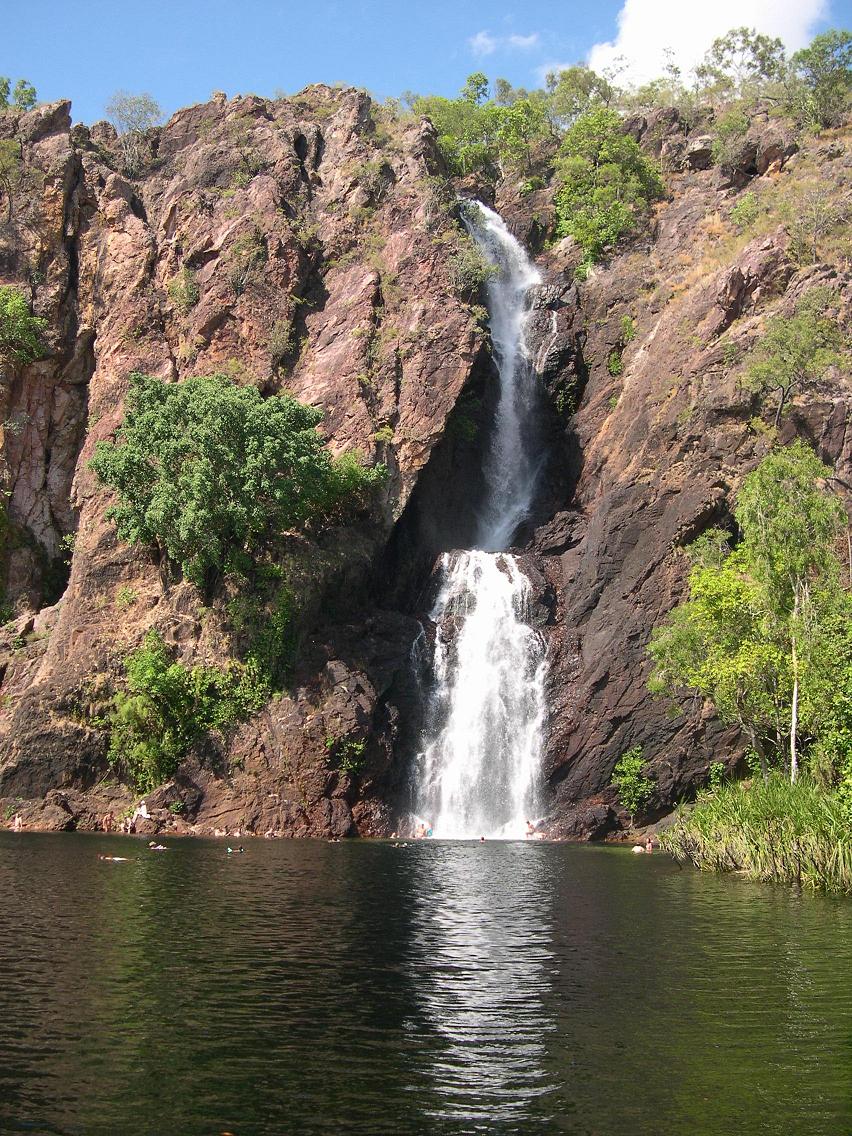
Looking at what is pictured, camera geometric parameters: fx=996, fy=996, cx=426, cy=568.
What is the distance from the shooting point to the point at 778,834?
26.4 meters

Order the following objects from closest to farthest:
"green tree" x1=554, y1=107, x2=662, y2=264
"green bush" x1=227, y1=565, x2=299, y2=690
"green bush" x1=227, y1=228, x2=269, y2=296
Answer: "green bush" x1=227, y1=565, x2=299, y2=690 → "green bush" x1=227, y1=228, x2=269, y2=296 → "green tree" x1=554, y1=107, x2=662, y2=264

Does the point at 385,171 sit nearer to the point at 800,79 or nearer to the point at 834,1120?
the point at 800,79

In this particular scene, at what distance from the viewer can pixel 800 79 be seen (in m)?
75.1

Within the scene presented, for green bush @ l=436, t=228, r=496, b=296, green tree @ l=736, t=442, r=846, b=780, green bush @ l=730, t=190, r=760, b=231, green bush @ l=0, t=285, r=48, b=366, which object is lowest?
green tree @ l=736, t=442, r=846, b=780

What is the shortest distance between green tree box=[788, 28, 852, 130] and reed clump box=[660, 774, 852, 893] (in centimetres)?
5545

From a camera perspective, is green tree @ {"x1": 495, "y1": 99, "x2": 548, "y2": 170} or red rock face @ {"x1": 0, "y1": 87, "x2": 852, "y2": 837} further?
green tree @ {"x1": 495, "y1": 99, "x2": 548, "y2": 170}

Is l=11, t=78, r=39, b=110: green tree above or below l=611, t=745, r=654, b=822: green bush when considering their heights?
above

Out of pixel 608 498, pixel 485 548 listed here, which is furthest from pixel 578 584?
pixel 485 548

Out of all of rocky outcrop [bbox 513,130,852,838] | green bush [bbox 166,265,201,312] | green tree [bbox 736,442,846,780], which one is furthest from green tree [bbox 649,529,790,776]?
green bush [bbox 166,265,201,312]

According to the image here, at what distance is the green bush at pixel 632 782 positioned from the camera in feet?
144

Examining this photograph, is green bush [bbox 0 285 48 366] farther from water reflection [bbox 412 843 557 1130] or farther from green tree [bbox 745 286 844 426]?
water reflection [bbox 412 843 557 1130]

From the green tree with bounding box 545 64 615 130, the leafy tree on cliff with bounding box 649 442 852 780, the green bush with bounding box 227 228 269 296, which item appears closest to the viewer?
the leafy tree on cliff with bounding box 649 442 852 780

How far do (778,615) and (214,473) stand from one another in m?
26.3

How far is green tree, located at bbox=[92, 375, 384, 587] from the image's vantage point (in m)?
46.8
